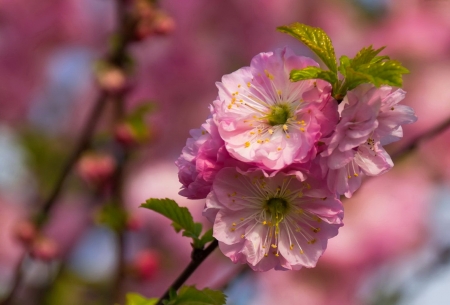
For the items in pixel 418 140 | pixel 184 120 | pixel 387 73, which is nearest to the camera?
pixel 387 73

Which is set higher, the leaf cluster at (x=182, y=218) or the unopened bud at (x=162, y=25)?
the leaf cluster at (x=182, y=218)

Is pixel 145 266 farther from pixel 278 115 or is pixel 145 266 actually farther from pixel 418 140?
pixel 278 115

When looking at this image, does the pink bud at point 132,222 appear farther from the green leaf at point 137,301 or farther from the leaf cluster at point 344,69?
the leaf cluster at point 344,69

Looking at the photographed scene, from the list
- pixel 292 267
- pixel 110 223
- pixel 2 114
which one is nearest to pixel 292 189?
pixel 292 267

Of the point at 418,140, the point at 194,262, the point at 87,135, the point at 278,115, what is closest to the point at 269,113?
the point at 278,115

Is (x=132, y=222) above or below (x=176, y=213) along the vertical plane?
below

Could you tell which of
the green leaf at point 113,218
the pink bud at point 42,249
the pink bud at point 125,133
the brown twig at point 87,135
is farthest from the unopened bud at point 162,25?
the pink bud at point 42,249

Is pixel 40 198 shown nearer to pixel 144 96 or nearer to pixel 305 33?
pixel 144 96

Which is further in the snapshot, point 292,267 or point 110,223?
point 110,223
